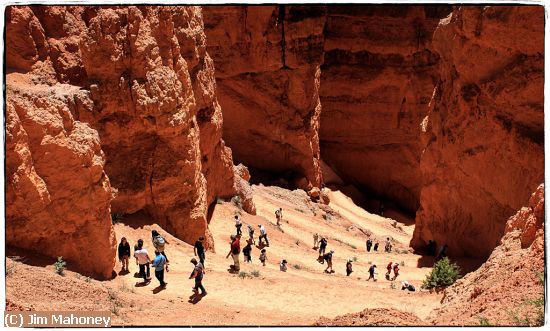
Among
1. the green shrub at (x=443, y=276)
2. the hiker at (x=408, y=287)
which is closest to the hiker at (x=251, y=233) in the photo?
the hiker at (x=408, y=287)

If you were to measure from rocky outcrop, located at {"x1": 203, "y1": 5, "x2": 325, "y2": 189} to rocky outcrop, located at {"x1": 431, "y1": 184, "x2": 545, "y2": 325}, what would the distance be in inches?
800

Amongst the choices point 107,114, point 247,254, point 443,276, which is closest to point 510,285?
point 443,276

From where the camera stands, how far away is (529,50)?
14531mm

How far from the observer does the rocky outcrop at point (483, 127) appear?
14.8m

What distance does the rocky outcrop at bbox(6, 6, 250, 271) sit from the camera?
37.6 feet

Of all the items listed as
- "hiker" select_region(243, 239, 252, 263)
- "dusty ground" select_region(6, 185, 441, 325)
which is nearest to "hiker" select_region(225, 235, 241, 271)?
"dusty ground" select_region(6, 185, 441, 325)

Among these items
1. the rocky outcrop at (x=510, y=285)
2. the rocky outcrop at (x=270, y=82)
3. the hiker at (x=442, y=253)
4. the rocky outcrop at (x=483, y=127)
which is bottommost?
the rocky outcrop at (x=510, y=285)

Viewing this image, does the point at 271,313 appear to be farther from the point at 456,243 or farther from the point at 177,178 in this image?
the point at 456,243

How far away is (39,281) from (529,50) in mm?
12560

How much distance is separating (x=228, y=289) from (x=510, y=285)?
6.45 meters

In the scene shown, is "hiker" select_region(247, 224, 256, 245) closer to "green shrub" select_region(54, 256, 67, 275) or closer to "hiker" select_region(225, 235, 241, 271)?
"hiker" select_region(225, 235, 241, 271)

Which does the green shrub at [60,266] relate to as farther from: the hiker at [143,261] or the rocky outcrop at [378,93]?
the rocky outcrop at [378,93]

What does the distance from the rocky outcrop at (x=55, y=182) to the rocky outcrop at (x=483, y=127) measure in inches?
415

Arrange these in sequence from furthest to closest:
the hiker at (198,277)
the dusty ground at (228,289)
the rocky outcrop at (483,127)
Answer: the rocky outcrop at (483,127)
the hiker at (198,277)
the dusty ground at (228,289)
